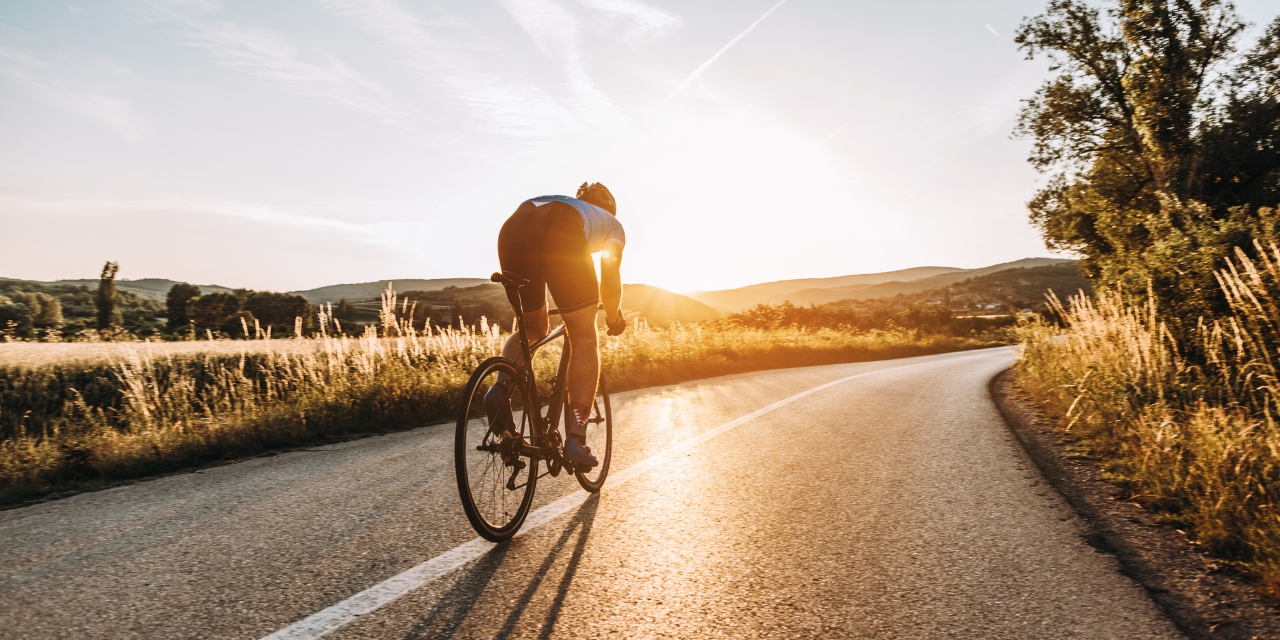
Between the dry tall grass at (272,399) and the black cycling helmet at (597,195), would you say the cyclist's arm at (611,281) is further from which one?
the dry tall grass at (272,399)

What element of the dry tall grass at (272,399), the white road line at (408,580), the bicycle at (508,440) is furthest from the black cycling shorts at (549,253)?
the dry tall grass at (272,399)

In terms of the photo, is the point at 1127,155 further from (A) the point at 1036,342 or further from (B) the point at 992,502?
(B) the point at 992,502

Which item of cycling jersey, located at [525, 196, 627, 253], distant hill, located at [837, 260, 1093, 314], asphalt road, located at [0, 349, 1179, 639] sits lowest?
asphalt road, located at [0, 349, 1179, 639]

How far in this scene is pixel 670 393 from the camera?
9.15 m

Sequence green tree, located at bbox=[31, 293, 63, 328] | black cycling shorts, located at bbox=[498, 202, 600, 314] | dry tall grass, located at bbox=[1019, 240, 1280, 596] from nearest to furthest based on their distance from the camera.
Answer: dry tall grass, located at bbox=[1019, 240, 1280, 596]
black cycling shorts, located at bbox=[498, 202, 600, 314]
green tree, located at bbox=[31, 293, 63, 328]

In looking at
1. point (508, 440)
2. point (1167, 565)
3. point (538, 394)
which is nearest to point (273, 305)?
point (538, 394)

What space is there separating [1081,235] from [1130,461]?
24276 millimetres

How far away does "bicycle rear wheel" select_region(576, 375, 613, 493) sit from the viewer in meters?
3.96

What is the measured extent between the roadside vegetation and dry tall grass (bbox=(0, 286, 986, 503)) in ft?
13.6

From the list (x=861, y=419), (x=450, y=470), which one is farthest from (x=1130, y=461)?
(x=450, y=470)

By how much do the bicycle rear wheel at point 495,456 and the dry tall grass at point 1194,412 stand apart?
304 centimetres

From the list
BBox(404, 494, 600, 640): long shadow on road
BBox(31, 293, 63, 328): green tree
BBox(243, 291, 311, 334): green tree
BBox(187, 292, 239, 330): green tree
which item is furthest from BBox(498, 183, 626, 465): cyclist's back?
BBox(31, 293, 63, 328): green tree

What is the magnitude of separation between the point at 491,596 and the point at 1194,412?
5.52 meters

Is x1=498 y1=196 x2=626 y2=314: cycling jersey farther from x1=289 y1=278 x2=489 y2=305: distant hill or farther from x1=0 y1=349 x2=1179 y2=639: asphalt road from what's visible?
x1=289 y1=278 x2=489 y2=305: distant hill
